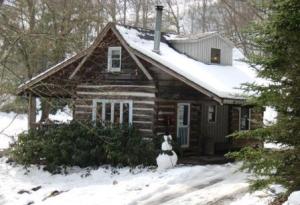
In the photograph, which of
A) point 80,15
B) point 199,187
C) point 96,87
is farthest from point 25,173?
point 80,15

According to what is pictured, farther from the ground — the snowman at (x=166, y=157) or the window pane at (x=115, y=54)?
the window pane at (x=115, y=54)

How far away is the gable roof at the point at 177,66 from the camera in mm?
20406

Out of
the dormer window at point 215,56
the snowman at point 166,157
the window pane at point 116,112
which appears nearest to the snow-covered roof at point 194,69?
the dormer window at point 215,56

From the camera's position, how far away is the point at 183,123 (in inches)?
954

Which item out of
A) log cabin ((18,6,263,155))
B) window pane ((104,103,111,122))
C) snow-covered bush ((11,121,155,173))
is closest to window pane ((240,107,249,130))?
log cabin ((18,6,263,155))

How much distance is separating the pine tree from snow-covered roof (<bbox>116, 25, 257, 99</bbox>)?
704cm

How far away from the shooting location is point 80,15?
33219mm

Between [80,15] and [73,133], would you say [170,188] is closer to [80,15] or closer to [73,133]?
[73,133]

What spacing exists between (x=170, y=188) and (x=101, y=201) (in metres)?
2.08

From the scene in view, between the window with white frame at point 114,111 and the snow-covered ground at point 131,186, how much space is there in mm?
2733

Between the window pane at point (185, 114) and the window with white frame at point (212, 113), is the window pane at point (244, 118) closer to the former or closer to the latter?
the window with white frame at point (212, 113)

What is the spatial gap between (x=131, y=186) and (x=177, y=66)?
5500 millimetres

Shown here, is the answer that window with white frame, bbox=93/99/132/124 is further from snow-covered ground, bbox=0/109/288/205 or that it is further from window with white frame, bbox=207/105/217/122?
window with white frame, bbox=207/105/217/122

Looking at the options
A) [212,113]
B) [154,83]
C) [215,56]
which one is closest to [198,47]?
[215,56]
